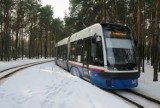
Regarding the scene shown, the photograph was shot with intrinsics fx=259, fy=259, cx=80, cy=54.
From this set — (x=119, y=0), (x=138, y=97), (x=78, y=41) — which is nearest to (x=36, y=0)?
(x=119, y=0)

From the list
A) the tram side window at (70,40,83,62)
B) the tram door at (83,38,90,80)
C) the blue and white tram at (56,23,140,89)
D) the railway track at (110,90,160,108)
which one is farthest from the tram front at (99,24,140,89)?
the tram side window at (70,40,83,62)

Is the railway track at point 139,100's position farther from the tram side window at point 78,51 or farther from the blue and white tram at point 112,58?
the tram side window at point 78,51

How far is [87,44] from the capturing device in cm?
1439

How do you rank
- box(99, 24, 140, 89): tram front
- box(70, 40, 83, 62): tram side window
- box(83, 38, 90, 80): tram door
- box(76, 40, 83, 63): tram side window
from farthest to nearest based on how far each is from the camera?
box(70, 40, 83, 62): tram side window → box(76, 40, 83, 63): tram side window → box(83, 38, 90, 80): tram door → box(99, 24, 140, 89): tram front

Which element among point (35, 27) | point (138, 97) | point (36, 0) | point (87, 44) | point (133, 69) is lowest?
point (138, 97)

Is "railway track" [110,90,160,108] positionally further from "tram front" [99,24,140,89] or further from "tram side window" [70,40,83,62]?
"tram side window" [70,40,83,62]

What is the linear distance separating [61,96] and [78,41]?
840 cm

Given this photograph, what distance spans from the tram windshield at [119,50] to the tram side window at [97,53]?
0.39m

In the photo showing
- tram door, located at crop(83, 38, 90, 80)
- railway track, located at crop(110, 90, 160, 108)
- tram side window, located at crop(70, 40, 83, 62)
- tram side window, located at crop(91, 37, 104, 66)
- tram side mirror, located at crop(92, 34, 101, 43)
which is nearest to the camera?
railway track, located at crop(110, 90, 160, 108)

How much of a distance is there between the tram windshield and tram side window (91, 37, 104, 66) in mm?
393

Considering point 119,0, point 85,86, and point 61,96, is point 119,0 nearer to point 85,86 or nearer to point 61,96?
point 85,86

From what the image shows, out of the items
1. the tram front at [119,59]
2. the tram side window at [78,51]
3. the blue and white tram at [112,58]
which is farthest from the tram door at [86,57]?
the tram front at [119,59]

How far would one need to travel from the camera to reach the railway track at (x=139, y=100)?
375 inches

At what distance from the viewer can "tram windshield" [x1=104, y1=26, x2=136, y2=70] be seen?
39.4ft
